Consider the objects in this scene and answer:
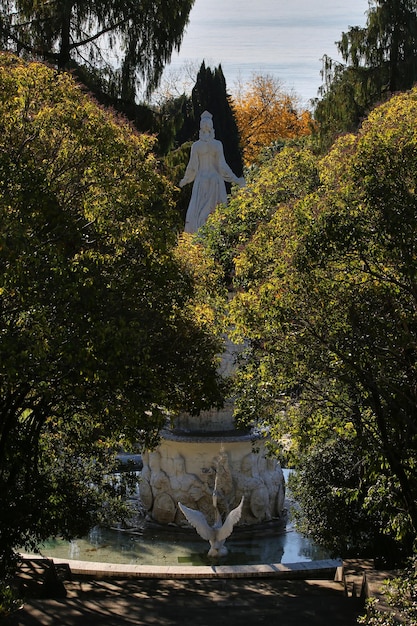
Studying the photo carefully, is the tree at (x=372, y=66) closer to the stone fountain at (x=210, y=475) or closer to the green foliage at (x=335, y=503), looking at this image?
the stone fountain at (x=210, y=475)

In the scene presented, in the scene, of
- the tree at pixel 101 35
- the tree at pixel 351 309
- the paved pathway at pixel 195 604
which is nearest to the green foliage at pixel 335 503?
the paved pathway at pixel 195 604

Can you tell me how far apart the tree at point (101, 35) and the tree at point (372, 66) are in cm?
514

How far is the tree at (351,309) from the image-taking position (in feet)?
25.3

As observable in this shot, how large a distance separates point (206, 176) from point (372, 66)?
10.1 m

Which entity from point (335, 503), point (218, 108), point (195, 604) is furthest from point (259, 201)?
point (218, 108)

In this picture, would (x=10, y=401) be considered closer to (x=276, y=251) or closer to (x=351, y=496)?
A: (x=276, y=251)

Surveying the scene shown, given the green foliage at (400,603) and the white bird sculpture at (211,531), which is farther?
the white bird sculpture at (211,531)

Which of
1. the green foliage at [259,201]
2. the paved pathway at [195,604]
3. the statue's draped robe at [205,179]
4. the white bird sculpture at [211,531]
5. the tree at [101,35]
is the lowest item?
the paved pathway at [195,604]

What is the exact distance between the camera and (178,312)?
9.41 meters

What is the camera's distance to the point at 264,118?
136 ft

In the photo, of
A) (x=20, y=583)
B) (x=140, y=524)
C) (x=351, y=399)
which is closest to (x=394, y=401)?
(x=351, y=399)

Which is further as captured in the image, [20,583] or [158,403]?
[20,583]

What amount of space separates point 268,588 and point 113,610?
6.57 feet

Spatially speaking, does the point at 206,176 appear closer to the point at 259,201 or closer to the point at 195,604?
the point at 259,201
